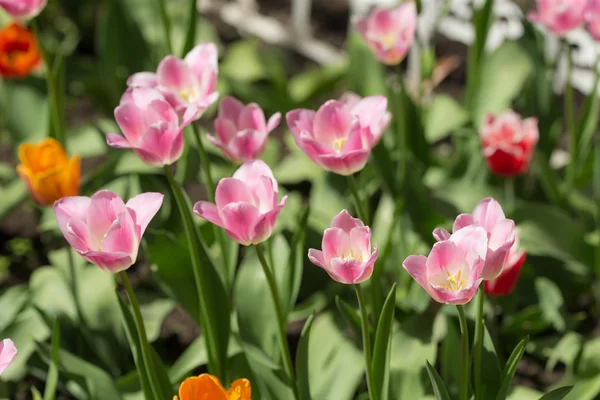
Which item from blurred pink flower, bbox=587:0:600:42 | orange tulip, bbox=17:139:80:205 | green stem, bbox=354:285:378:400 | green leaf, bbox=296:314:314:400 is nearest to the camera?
green stem, bbox=354:285:378:400

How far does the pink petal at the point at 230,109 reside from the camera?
1.33 metres

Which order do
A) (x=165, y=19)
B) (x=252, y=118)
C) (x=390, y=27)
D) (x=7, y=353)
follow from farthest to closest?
(x=165, y=19)
(x=390, y=27)
(x=252, y=118)
(x=7, y=353)

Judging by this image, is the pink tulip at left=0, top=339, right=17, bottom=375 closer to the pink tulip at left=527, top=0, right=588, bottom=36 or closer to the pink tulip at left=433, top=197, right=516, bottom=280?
the pink tulip at left=433, top=197, right=516, bottom=280

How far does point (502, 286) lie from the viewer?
57.7 inches

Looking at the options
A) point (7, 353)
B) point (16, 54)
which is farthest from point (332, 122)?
point (16, 54)

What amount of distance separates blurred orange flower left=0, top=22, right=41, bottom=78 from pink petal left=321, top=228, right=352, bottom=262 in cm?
150

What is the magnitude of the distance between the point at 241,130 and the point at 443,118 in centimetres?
107

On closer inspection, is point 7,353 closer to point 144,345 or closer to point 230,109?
point 144,345

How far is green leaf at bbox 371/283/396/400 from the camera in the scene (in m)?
1.08

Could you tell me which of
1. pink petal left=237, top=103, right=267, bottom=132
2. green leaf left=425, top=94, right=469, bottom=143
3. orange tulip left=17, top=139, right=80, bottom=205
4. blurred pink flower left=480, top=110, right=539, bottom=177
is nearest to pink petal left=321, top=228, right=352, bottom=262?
pink petal left=237, top=103, right=267, bottom=132

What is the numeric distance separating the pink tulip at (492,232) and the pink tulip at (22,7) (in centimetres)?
102

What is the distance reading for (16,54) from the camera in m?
2.29

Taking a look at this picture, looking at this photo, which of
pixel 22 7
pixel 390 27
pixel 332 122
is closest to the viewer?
pixel 332 122

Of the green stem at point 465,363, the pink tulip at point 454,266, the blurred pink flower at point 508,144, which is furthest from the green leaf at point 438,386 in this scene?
the blurred pink flower at point 508,144
